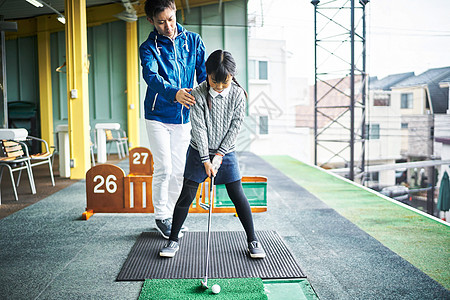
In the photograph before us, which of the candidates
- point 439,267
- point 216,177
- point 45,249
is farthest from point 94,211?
point 439,267

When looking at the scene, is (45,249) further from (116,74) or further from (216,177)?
(116,74)

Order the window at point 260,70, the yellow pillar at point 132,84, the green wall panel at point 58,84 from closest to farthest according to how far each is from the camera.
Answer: the yellow pillar at point 132,84
the green wall panel at point 58,84
the window at point 260,70

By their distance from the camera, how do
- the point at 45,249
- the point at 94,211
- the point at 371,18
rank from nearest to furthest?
the point at 45,249 → the point at 94,211 → the point at 371,18

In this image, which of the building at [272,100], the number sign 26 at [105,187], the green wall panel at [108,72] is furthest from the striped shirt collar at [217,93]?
the green wall panel at [108,72]

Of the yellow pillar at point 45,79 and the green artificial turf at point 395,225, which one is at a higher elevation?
the yellow pillar at point 45,79

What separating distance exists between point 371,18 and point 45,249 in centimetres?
761

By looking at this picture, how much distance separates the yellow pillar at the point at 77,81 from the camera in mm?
4410

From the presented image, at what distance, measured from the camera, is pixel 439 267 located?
1.73 meters

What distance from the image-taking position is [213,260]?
1778mm

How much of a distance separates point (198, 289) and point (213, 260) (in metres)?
0.31

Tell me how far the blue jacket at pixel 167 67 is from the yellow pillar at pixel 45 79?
21.3 feet

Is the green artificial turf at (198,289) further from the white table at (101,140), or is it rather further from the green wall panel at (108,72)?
the green wall panel at (108,72)

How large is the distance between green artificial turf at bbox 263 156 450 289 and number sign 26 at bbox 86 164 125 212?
173 cm

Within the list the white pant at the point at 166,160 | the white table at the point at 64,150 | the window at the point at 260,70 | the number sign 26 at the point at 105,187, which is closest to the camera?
the white pant at the point at 166,160
